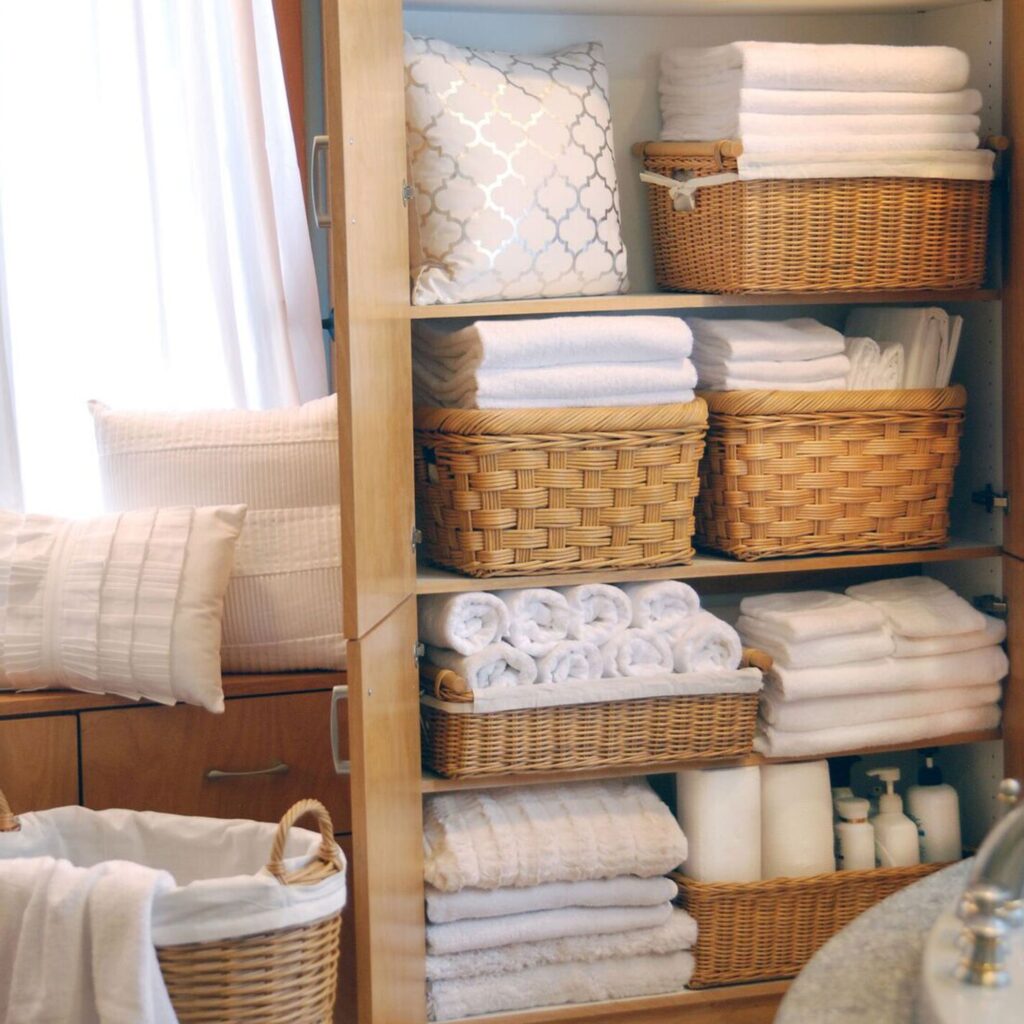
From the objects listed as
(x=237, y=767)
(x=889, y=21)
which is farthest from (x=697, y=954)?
(x=889, y=21)

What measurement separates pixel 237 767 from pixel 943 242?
131cm

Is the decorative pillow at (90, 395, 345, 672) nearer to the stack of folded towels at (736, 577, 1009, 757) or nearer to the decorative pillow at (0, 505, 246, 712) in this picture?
the decorative pillow at (0, 505, 246, 712)

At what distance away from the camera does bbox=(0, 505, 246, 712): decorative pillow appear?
6.50ft

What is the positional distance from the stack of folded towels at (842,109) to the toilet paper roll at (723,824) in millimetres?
911

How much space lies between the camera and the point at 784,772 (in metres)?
2.20

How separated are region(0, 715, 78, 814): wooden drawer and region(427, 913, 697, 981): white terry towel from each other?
0.59 metres

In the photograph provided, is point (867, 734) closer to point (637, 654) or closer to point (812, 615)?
point (812, 615)

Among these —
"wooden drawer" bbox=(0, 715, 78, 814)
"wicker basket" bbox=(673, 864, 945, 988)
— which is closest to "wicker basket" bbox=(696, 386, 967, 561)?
"wicker basket" bbox=(673, 864, 945, 988)

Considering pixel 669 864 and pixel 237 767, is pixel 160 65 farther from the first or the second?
pixel 669 864

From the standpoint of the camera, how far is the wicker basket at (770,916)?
2.16 meters

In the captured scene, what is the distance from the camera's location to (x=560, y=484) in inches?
79.3

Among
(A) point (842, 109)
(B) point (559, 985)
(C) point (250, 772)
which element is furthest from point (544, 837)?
(A) point (842, 109)

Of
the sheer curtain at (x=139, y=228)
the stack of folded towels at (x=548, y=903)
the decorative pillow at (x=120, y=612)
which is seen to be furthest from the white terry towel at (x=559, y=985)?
the sheer curtain at (x=139, y=228)

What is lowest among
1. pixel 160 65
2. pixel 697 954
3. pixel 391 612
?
pixel 697 954
